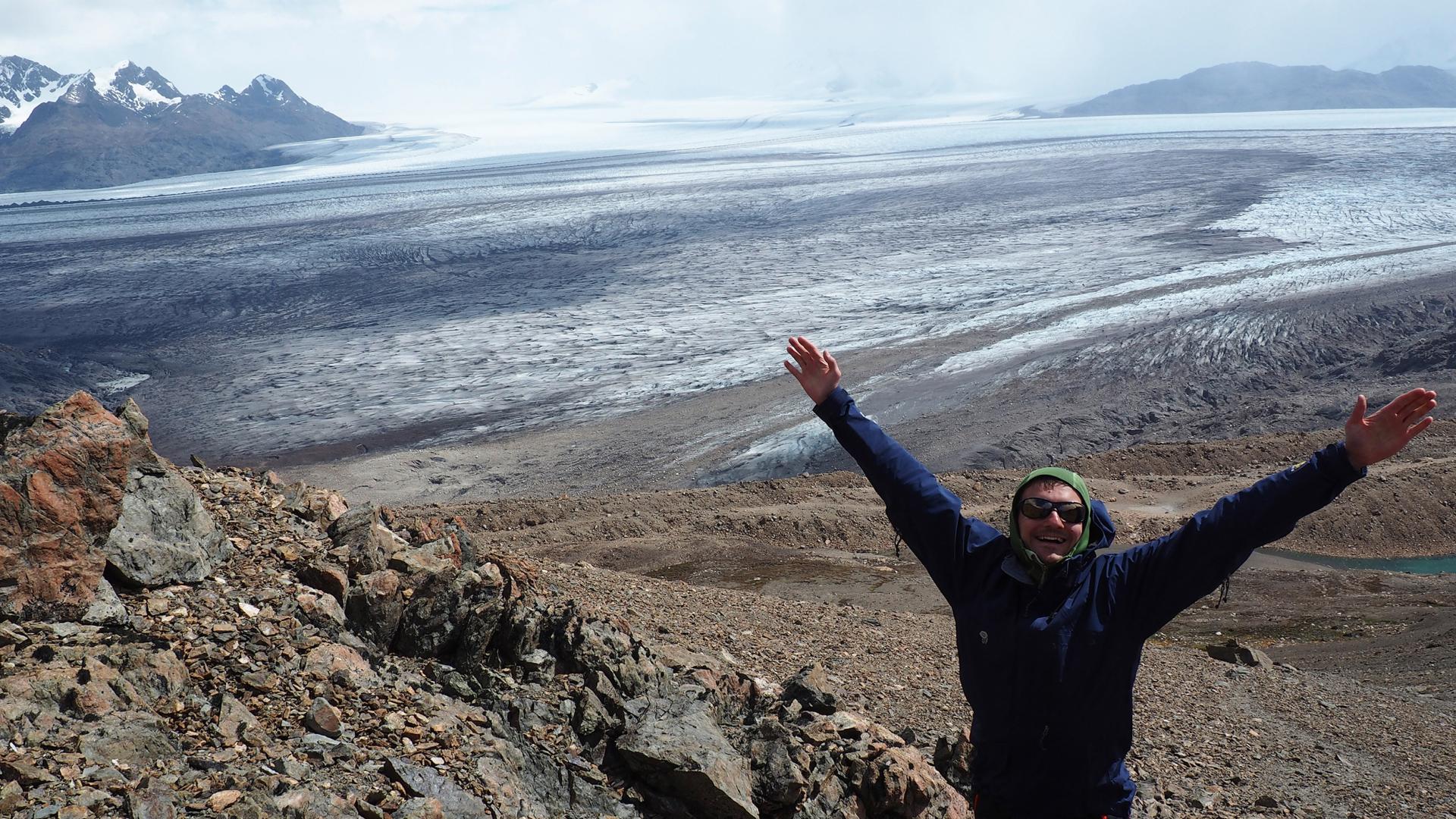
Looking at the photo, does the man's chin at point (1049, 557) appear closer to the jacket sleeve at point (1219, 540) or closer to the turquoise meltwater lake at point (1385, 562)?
the jacket sleeve at point (1219, 540)

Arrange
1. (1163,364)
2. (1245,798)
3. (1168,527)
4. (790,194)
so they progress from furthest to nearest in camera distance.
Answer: (790,194) → (1163,364) → (1168,527) → (1245,798)

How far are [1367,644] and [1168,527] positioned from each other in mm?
5944

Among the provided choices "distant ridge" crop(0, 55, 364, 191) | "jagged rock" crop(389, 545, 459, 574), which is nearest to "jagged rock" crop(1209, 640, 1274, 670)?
"jagged rock" crop(389, 545, 459, 574)

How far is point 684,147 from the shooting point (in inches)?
6319

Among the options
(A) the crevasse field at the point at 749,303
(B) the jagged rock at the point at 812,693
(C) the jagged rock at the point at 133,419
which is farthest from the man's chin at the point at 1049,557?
(A) the crevasse field at the point at 749,303

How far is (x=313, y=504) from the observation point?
7.03m

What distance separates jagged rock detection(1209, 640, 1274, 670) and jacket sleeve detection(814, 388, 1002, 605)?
9.55 meters

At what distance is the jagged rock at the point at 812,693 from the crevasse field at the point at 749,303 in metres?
17.9

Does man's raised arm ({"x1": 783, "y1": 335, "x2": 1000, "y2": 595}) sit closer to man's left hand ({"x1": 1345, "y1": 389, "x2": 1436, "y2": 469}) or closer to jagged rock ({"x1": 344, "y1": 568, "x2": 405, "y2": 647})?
man's left hand ({"x1": 1345, "y1": 389, "x2": 1436, "y2": 469})

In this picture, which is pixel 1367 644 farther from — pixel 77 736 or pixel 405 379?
pixel 405 379

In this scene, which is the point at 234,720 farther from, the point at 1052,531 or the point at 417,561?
the point at 1052,531

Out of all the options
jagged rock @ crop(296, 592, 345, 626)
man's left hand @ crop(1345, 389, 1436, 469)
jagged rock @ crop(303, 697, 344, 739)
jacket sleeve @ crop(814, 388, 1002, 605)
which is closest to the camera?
man's left hand @ crop(1345, 389, 1436, 469)

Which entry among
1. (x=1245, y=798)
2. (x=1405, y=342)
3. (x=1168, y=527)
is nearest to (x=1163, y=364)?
(x=1405, y=342)

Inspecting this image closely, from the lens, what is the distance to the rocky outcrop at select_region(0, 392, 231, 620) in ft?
15.3
